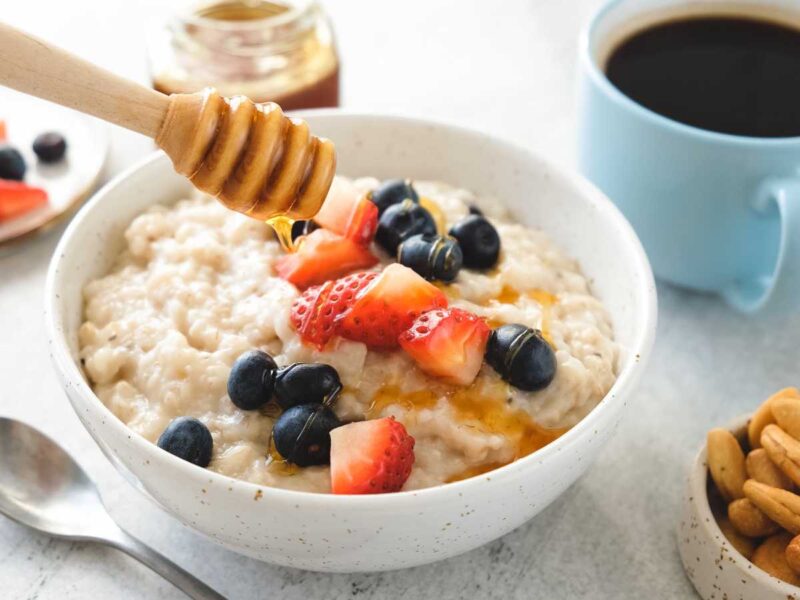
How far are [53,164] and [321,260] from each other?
1070mm

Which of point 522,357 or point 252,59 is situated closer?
point 522,357

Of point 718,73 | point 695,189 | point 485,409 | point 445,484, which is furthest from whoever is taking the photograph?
point 718,73

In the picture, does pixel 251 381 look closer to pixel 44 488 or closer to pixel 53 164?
pixel 44 488

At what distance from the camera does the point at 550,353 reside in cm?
161

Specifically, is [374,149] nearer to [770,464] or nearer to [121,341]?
[121,341]

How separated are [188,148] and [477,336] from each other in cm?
54

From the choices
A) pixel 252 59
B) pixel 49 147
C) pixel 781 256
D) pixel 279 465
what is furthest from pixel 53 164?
pixel 781 256

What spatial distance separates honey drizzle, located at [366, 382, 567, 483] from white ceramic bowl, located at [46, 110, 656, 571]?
0.29ft

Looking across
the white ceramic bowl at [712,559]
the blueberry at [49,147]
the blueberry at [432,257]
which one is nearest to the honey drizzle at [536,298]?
the blueberry at [432,257]

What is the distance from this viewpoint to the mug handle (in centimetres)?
191

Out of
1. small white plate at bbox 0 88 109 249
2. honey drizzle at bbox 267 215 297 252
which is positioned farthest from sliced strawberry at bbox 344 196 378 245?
small white plate at bbox 0 88 109 249

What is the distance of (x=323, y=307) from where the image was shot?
1.64 meters

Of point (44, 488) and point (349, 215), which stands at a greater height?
point (349, 215)

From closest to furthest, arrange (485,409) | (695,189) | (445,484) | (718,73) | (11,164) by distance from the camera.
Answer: (445,484) < (485,409) < (695,189) < (718,73) < (11,164)
